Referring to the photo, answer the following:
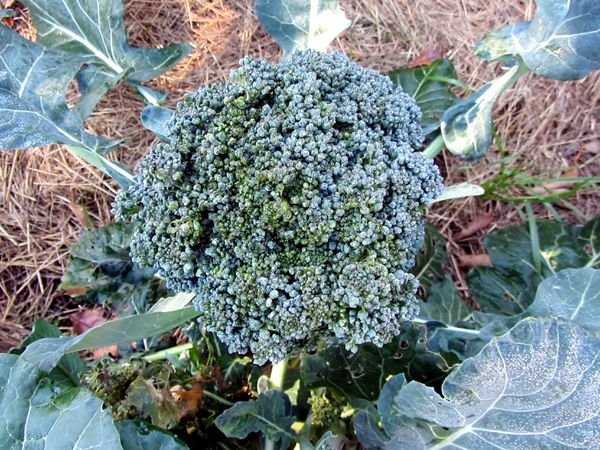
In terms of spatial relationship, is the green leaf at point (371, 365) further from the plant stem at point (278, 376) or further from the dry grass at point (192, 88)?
the dry grass at point (192, 88)

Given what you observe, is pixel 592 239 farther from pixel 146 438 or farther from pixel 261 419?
pixel 146 438

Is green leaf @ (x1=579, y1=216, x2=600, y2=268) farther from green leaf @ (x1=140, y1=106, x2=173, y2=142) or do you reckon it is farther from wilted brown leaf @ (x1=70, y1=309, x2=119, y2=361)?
wilted brown leaf @ (x1=70, y1=309, x2=119, y2=361)

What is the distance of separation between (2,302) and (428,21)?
197 centimetres

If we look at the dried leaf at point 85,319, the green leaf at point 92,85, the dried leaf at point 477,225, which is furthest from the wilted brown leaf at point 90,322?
the dried leaf at point 477,225

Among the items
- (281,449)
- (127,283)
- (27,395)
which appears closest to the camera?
(27,395)

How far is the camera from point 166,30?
217cm

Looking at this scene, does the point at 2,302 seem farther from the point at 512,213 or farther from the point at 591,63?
the point at 591,63

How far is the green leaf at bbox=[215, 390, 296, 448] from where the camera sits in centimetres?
155

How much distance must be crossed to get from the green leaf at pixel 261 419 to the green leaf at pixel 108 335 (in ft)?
1.06

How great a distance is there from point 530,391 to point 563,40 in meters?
0.93

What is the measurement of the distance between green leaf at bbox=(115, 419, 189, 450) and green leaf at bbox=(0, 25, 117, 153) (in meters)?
0.80

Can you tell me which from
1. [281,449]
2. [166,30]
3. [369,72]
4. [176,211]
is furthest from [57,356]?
[166,30]

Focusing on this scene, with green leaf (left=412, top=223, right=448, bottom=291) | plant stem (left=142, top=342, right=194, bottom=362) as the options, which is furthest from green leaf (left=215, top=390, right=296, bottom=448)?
A: green leaf (left=412, top=223, right=448, bottom=291)

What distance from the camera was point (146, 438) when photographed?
55.4 inches
